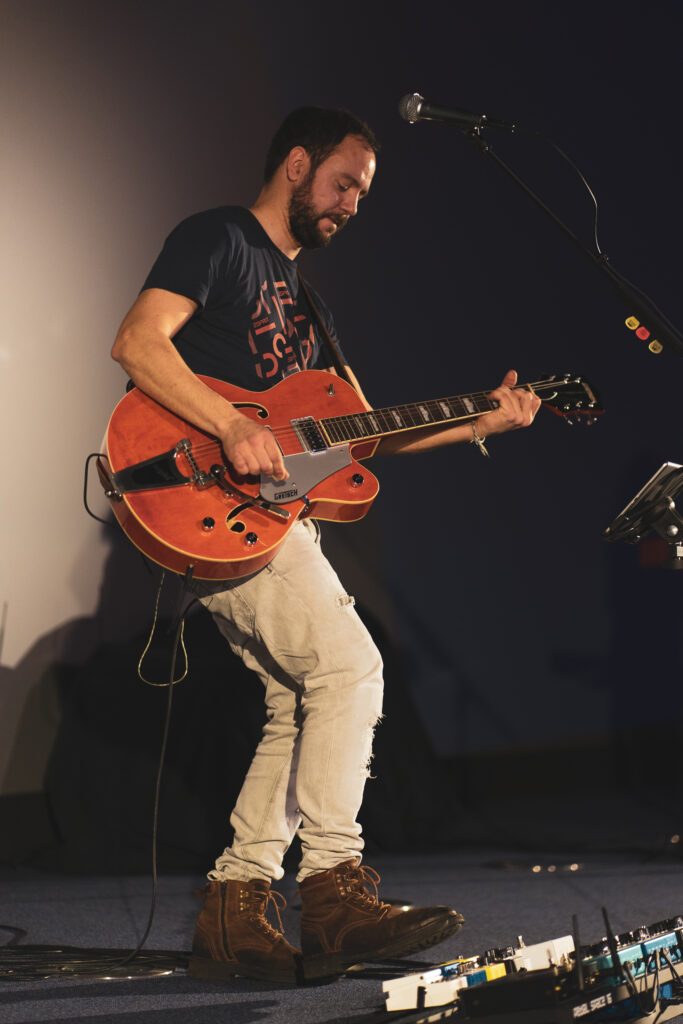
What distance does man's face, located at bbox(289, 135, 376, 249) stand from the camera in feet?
9.34

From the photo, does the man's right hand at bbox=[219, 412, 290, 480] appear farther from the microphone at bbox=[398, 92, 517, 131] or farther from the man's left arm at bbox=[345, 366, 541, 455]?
the microphone at bbox=[398, 92, 517, 131]

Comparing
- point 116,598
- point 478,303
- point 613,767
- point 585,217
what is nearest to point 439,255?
point 478,303

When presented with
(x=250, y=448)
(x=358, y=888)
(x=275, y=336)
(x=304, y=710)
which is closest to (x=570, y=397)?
(x=275, y=336)

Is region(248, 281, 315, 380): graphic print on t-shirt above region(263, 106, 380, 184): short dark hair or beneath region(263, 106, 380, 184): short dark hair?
beneath

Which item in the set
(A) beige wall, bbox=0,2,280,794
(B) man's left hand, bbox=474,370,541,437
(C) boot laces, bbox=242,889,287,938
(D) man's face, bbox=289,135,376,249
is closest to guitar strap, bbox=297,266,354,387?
(D) man's face, bbox=289,135,376,249

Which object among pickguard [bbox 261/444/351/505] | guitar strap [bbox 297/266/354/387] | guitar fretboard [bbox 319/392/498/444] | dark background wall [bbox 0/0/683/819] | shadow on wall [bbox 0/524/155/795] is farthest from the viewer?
dark background wall [bbox 0/0/683/819]

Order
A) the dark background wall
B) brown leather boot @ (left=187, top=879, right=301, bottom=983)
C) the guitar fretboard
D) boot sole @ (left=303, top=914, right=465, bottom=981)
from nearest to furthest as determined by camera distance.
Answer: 1. boot sole @ (left=303, top=914, right=465, bottom=981)
2. brown leather boot @ (left=187, top=879, right=301, bottom=983)
3. the guitar fretboard
4. the dark background wall

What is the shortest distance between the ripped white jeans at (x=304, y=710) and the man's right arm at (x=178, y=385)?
0.86 ft

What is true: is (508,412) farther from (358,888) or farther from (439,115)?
(358,888)

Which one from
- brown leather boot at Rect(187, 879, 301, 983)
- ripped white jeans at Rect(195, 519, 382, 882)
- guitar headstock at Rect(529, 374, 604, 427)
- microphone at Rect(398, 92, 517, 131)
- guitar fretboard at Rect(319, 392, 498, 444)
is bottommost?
brown leather boot at Rect(187, 879, 301, 983)

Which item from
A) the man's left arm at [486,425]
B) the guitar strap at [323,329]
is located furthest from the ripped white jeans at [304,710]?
the guitar strap at [323,329]

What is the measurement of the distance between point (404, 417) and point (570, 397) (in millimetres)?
543

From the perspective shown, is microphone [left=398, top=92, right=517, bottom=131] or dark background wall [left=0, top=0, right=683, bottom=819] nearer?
microphone [left=398, top=92, right=517, bottom=131]

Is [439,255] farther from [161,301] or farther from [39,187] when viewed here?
[161,301]
